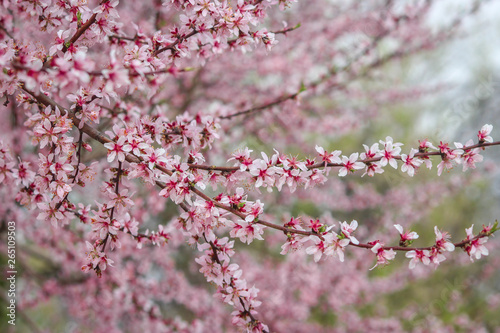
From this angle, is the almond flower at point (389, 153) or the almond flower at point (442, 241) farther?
the almond flower at point (389, 153)

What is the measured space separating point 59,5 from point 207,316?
12.0ft

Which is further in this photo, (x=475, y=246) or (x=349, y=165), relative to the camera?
(x=349, y=165)

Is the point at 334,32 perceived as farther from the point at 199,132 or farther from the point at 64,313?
the point at 64,313

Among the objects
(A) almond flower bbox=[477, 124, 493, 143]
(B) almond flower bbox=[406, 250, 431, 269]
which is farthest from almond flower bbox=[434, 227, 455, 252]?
(A) almond flower bbox=[477, 124, 493, 143]

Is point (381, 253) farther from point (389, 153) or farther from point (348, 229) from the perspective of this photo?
point (389, 153)

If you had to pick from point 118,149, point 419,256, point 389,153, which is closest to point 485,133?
point 389,153

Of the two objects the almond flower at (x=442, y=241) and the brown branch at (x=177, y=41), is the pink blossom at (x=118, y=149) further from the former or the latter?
the almond flower at (x=442, y=241)

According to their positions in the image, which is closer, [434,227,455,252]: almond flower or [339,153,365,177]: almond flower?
[434,227,455,252]: almond flower

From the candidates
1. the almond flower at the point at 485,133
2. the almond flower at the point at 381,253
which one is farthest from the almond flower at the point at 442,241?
the almond flower at the point at 485,133

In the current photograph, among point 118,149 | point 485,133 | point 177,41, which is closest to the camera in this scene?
point 118,149

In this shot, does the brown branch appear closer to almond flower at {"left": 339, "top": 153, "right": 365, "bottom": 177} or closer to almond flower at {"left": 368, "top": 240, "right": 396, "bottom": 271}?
almond flower at {"left": 339, "top": 153, "right": 365, "bottom": 177}

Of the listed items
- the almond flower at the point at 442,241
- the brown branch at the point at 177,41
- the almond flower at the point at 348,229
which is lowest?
the almond flower at the point at 442,241

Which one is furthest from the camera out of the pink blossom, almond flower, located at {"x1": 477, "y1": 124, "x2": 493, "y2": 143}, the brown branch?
the brown branch

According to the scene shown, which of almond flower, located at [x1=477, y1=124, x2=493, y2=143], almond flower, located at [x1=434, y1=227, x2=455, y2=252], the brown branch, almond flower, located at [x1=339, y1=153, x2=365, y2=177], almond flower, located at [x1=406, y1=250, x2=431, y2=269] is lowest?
almond flower, located at [x1=406, y1=250, x2=431, y2=269]
